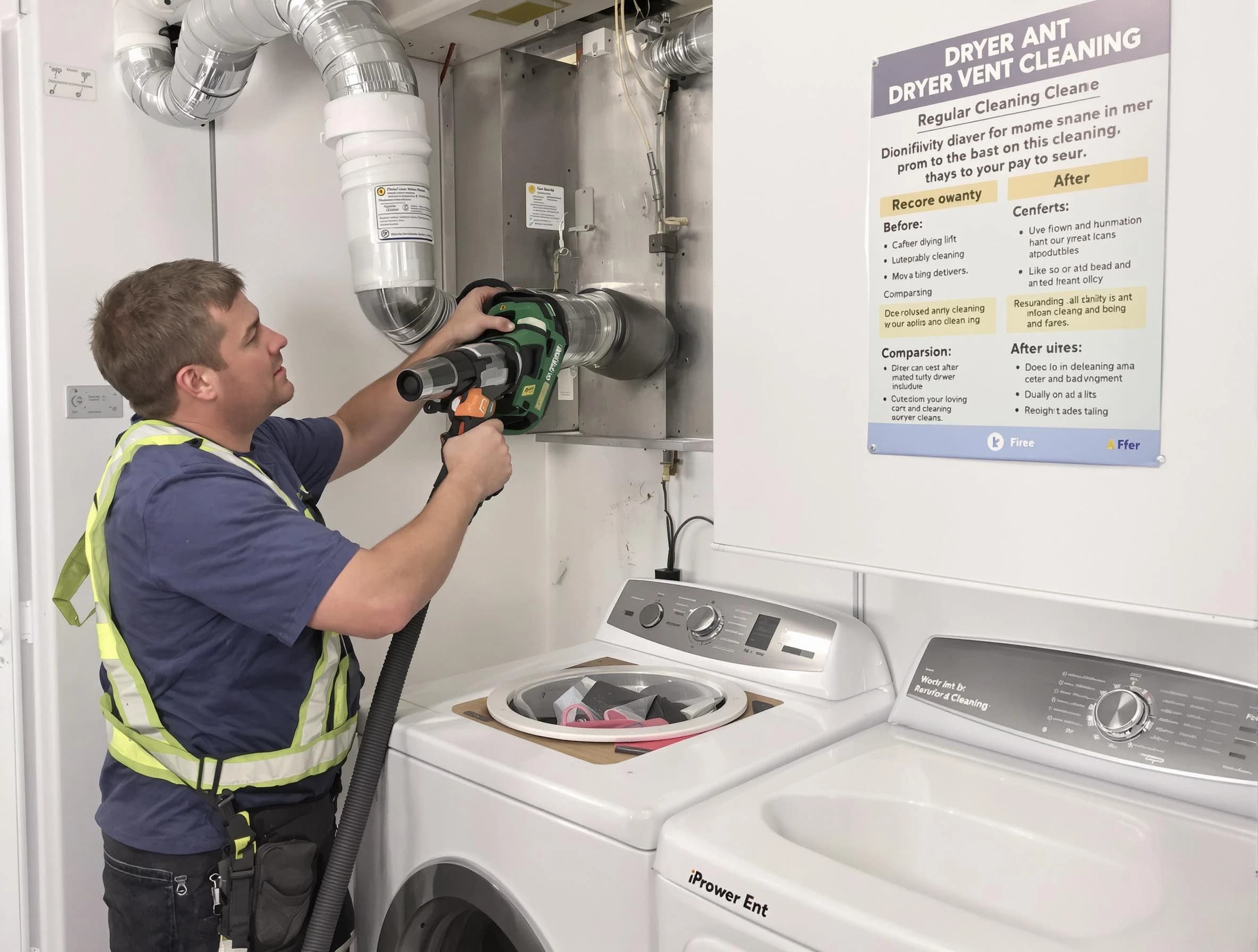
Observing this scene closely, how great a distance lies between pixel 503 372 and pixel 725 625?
0.66 m

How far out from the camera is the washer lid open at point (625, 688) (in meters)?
1.53

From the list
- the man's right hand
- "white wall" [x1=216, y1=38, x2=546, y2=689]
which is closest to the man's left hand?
the man's right hand

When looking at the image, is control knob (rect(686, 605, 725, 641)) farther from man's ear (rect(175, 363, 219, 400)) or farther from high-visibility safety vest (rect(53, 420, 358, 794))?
man's ear (rect(175, 363, 219, 400))

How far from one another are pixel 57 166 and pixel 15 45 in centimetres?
22

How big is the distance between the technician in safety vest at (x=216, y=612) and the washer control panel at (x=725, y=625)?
57 centimetres

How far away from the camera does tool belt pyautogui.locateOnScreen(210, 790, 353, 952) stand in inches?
58.5

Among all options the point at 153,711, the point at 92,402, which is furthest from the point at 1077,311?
the point at 92,402

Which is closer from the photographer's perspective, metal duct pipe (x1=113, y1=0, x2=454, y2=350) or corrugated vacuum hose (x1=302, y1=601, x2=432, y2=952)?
corrugated vacuum hose (x1=302, y1=601, x2=432, y2=952)

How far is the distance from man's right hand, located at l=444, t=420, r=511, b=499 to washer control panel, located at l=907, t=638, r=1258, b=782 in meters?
0.77

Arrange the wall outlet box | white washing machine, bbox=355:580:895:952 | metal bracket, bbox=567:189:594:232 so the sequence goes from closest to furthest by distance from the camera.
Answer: white washing machine, bbox=355:580:895:952 → the wall outlet box → metal bracket, bbox=567:189:594:232

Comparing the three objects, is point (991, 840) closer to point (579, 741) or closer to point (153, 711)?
point (579, 741)

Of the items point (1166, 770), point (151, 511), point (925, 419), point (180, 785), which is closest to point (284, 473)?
point (151, 511)

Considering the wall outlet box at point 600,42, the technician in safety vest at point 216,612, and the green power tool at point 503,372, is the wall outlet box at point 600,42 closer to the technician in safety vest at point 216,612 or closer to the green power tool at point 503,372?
the green power tool at point 503,372

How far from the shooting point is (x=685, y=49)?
1.89 metres
